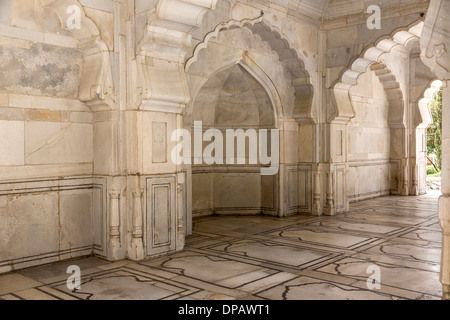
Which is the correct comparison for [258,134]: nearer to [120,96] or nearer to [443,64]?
[120,96]

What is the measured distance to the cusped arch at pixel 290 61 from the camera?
259 inches

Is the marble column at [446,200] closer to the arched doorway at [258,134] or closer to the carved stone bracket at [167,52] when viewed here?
the carved stone bracket at [167,52]

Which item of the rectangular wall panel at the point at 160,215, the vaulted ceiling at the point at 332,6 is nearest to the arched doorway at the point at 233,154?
the vaulted ceiling at the point at 332,6

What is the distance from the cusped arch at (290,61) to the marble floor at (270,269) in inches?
84.8

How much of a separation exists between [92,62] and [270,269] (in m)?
2.96

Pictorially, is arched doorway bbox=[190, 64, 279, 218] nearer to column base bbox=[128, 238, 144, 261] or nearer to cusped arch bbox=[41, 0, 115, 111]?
column base bbox=[128, 238, 144, 261]

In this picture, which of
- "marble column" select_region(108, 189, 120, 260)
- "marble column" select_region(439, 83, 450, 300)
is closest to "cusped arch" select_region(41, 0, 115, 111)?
"marble column" select_region(108, 189, 120, 260)

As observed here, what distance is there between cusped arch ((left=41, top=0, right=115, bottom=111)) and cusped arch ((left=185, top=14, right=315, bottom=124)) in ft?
5.71

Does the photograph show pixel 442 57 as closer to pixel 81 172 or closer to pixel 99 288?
pixel 99 288

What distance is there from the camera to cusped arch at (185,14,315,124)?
657 centimetres

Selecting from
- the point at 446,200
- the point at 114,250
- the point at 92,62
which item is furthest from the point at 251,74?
the point at 446,200

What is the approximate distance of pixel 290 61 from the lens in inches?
301
